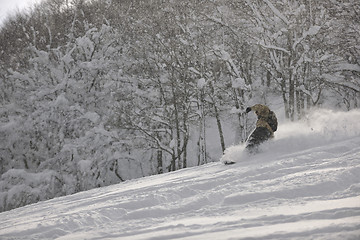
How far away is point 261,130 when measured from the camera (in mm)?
8094

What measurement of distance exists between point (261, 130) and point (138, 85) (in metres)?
13.7

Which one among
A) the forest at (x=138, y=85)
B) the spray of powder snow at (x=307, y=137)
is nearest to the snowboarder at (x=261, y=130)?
the spray of powder snow at (x=307, y=137)

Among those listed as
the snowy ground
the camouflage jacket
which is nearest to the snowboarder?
the camouflage jacket

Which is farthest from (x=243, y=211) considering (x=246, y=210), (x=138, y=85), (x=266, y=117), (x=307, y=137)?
(x=138, y=85)

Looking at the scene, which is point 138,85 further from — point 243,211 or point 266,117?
point 243,211

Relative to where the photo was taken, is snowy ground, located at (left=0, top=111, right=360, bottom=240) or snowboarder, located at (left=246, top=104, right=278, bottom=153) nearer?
snowy ground, located at (left=0, top=111, right=360, bottom=240)

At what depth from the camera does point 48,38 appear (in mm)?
25094

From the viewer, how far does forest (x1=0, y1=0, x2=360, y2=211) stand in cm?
1683

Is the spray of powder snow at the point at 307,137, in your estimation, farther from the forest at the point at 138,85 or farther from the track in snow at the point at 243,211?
the forest at the point at 138,85

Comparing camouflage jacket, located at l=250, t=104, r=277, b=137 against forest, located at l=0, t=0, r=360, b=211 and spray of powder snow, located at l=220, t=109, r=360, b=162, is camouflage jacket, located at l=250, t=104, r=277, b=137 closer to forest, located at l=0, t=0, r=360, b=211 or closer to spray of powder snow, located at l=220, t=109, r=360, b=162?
spray of powder snow, located at l=220, t=109, r=360, b=162

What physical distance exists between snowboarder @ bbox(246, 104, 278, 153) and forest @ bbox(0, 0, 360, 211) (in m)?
7.74

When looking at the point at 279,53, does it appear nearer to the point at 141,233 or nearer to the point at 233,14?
the point at 233,14

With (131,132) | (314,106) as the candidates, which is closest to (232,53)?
(314,106)

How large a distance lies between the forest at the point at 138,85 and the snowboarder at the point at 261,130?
7.74 meters
